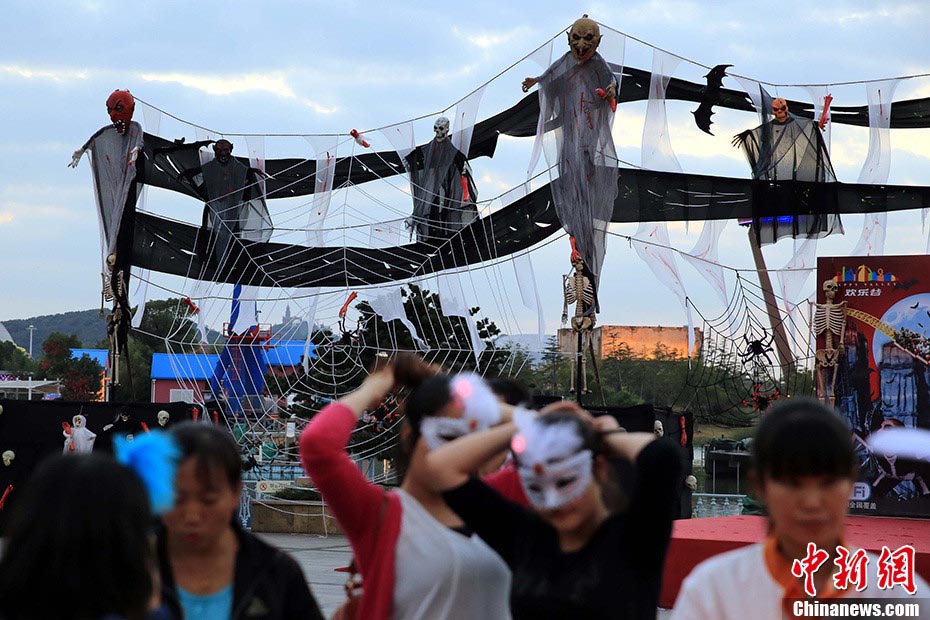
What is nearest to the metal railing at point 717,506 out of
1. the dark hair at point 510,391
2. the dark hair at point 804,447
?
the dark hair at point 510,391

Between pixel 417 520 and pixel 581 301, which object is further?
pixel 581 301

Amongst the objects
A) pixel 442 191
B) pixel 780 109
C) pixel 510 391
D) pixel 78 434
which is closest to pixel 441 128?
pixel 442 191

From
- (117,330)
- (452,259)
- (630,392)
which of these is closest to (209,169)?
(117,330)

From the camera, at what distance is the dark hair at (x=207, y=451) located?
108 inches

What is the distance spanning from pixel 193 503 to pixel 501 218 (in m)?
8.76

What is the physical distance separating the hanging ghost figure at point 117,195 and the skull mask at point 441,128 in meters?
3.65

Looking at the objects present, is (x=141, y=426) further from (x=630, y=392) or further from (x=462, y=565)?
(x=630, y=392)

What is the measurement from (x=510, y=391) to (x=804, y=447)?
1.54 metres

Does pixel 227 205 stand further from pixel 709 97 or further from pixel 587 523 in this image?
pixel 587 523

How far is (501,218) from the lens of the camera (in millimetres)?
11336

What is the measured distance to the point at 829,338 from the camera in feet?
33.4

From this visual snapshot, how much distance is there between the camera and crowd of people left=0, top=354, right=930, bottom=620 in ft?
5.95

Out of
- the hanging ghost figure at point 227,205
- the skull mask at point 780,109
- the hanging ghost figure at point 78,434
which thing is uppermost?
the skull mask at point 780,109

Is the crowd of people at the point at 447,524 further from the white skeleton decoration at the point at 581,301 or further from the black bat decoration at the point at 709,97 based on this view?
the black bat decoration at the point at 709,97
